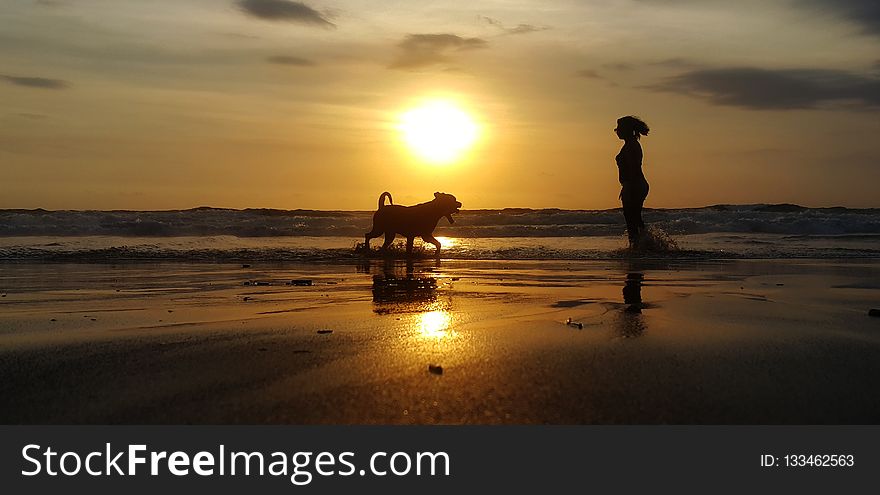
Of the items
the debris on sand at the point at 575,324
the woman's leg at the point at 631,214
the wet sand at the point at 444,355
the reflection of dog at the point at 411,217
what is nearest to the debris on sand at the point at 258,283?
the wet sand at the point at 444,355

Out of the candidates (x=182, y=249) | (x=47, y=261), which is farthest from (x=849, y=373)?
(x=182, y=249)

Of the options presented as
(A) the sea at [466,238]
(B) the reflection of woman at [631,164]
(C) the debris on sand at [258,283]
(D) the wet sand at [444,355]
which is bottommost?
(D) the wet sand at [444,355]

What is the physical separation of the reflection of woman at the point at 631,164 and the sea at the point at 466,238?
3.15 ft

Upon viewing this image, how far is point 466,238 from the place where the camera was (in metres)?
26.3

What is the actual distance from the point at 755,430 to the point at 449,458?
1.21 meters

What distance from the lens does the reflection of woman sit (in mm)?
15367

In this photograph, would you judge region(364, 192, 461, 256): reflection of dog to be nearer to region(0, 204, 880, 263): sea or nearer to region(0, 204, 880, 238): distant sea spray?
region(0, 204, 880, 263): sea

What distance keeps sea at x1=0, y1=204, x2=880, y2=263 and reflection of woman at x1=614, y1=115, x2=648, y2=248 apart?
0.96 metres

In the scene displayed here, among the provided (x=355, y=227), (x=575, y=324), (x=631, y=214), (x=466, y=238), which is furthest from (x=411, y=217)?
(x=355, y=227)

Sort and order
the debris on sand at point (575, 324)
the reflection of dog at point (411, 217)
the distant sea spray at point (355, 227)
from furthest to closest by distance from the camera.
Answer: the distant sea spray at point (355, 227), the reflection of dog at point (411, 217), the debris on sand at point (575, 324)

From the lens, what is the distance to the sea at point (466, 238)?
15328 millimetres

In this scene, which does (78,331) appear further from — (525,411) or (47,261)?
(47,261)

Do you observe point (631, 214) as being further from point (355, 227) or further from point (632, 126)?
point (355, 227)

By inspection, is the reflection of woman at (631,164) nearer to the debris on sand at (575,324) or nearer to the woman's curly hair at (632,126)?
the woman's curly hair at (632,126)
